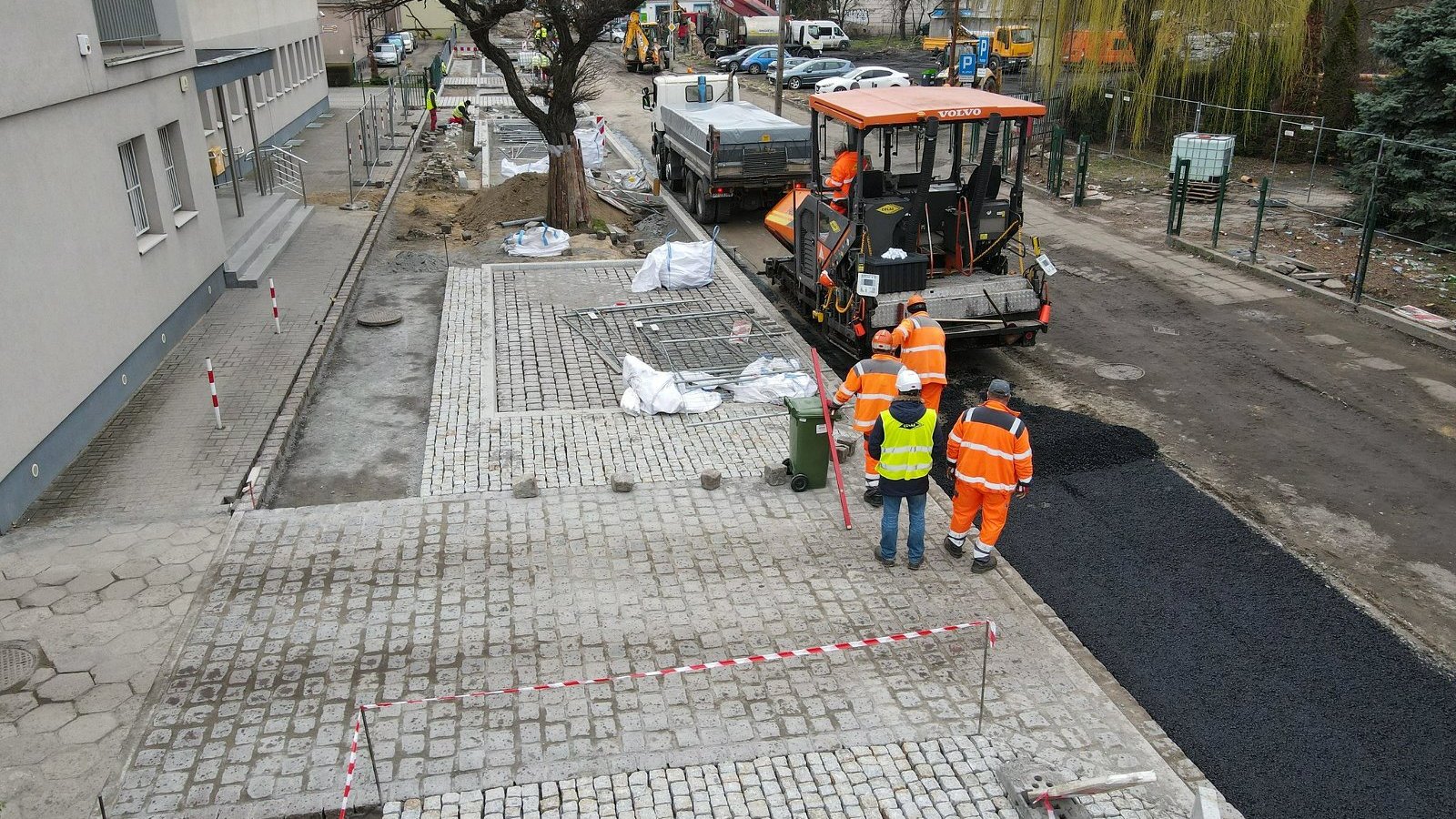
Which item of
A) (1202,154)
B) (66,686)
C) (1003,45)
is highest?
(1003,45)

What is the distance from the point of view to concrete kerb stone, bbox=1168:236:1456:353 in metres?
12.7

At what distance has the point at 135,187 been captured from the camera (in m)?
12.1

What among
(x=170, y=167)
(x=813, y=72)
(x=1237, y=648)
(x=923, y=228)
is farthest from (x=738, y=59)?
(x=1237, y=648)

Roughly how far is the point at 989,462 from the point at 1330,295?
382 inches

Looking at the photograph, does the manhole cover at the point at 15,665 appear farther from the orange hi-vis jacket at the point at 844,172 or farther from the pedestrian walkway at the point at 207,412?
the orange hi-vis jacket at the point at 844,172

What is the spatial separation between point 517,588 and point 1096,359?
26.4 feet

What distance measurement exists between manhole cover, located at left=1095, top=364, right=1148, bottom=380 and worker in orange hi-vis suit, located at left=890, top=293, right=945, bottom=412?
11.0 ft

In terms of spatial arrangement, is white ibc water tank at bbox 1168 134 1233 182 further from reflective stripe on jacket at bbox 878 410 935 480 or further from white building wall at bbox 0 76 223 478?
white building wall at bbox 0 76 223 478

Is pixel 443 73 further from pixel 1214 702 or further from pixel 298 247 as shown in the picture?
pixel 1214 702

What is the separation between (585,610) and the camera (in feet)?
23.9

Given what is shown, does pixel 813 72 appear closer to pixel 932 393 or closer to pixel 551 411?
pixel 551 411

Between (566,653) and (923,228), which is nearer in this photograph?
(566,653)

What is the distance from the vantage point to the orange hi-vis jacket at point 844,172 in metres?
11.9

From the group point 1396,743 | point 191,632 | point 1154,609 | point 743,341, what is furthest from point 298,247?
point 1396,743
